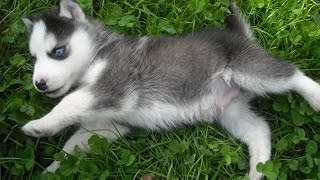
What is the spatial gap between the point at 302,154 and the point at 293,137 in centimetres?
21

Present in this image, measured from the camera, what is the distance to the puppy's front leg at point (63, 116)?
12.2 feet

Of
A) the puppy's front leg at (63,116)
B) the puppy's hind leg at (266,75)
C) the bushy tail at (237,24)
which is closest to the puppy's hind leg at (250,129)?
the puppy's hind leg at (266,75)

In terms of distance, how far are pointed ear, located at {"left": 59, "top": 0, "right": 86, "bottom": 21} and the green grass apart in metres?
0.41

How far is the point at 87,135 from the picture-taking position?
4191 mm

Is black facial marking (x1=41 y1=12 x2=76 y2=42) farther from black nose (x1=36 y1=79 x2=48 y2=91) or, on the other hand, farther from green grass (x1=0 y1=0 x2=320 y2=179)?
green grass (x1=0 y1=0 x2=320 y2=179)

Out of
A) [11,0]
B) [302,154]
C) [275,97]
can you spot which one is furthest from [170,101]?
[11,0]

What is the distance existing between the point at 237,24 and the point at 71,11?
1.43 m

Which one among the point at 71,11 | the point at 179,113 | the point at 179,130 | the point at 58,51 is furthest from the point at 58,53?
the point at 179,130

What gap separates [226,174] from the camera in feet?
13.7

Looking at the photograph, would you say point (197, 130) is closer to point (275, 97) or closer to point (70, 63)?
point (275, 97)

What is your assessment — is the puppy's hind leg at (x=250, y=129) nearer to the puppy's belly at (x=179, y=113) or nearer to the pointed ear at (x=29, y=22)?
the puppy's belly at (x=179, y=113)

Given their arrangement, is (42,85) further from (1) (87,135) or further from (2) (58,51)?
(1) (87,135)

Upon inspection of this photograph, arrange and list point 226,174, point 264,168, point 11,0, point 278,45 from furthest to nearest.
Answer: point 11,0
point 278,45
point 226,174
point 264,168

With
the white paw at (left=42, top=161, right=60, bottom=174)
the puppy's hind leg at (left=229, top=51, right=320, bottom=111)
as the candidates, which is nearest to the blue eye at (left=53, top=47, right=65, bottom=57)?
the white paw at (left=42, top=161, right=60, bottom=174)
